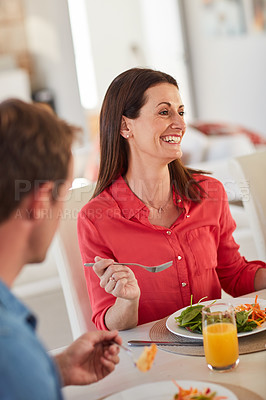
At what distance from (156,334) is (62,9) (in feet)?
21.3

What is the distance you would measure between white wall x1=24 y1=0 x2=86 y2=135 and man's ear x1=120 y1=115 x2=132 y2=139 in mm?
5538

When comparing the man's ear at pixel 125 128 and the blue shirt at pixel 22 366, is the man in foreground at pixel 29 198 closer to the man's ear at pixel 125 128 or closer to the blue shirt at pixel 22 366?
the blue shirt at pixel 22 366

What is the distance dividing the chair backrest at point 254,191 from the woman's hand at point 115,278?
0.81m

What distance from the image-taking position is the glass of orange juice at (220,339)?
114cm

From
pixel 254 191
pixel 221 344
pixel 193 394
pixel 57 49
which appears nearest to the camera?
pixel 193 394

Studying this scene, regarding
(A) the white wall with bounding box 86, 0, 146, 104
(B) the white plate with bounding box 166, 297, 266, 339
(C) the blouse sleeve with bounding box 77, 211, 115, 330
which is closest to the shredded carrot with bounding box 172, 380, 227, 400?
(B) the white plate with bounding box 166, 297, 266, 339

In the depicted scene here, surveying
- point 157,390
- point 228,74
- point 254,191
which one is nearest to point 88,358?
point 157,390

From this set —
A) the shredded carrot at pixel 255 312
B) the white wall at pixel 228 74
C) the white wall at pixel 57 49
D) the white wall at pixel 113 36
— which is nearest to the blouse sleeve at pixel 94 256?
the shredded carrot at pixel 255 312

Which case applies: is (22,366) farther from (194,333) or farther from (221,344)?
(194,333)

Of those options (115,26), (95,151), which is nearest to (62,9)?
(115,26)

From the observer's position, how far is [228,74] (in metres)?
6.89

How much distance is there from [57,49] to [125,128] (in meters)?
5.89

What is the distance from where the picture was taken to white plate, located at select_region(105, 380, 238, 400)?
1041mm

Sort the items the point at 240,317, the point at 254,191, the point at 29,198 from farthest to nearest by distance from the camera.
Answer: the point at 254,191
the point at 240,317
the point at 29,198
